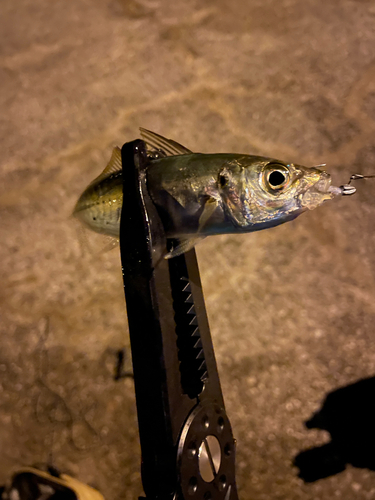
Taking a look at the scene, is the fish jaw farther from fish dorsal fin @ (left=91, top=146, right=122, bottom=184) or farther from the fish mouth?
the fish mouth

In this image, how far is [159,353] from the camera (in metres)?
1.07

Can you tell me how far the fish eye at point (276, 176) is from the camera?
976mm

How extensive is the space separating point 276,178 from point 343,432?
5.26ft

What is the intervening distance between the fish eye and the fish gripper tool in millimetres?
360

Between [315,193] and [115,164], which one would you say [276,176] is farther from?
[115,164]

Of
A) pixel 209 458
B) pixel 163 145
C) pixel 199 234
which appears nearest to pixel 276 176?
pixel 199 234

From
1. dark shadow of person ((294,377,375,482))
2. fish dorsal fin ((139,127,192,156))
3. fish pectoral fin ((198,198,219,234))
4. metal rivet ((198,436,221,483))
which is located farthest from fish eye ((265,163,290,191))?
dark shadow of person ((294,377,375,482))

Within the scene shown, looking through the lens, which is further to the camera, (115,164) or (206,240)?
(206,240)

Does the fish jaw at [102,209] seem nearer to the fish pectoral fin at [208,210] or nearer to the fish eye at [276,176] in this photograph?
the fish pectoral fin at [208,210]

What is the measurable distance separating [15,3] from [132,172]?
2216 millimetres

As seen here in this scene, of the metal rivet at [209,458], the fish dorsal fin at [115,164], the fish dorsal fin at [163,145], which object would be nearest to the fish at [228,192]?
the fish dorsal fin at [163,145]

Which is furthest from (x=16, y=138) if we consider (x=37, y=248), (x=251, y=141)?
(x=251, y=141)

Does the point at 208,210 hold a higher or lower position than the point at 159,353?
higher

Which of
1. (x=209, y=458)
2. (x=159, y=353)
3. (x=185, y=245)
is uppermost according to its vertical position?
(x=185, y=245)
